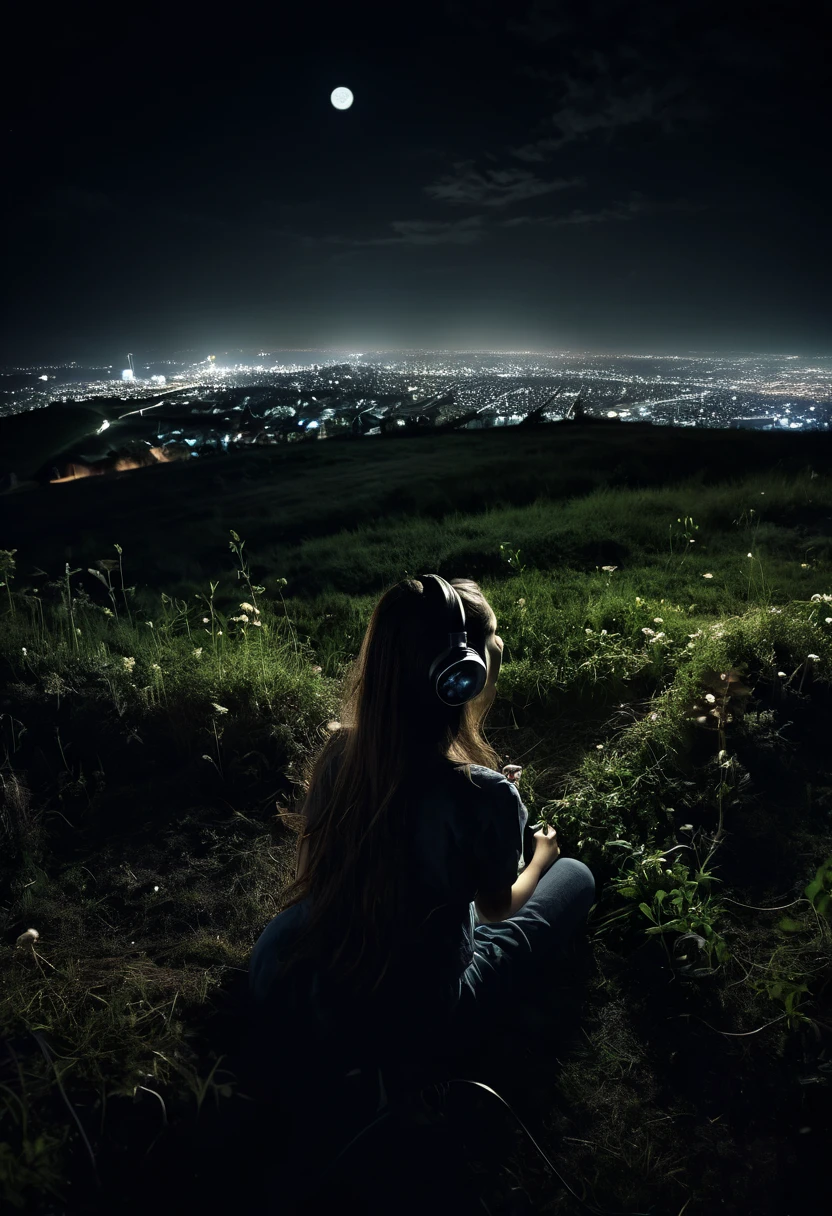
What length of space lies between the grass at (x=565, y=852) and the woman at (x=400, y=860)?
402 mm

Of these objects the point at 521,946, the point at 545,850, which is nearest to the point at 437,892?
the point at 521,946

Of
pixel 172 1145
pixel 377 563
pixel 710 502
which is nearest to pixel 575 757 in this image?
pixel 172 1145

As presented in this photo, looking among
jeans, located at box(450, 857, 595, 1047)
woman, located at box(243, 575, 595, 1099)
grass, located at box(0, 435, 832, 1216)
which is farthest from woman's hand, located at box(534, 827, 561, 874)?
woman, located at box(243, 575, 595, 1099)

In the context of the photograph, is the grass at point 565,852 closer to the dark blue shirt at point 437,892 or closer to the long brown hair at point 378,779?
the dark blue shirt at point 437,892

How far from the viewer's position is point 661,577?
6672 mm

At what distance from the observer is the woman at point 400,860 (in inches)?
76.9

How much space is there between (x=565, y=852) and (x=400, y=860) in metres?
1.63

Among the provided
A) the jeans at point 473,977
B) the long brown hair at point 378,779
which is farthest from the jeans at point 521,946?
the long brown hair at point 378,779

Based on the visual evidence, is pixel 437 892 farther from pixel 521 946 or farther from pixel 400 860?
pixel 521 946

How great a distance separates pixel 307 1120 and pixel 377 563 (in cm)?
645

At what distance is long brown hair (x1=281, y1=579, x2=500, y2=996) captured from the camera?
6.34 ft

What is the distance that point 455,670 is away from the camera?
1.84m

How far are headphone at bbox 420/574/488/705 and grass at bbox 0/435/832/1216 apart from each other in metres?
1.39

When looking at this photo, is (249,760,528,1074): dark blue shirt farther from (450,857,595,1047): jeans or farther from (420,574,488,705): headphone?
(420,574,488,705): headphone
